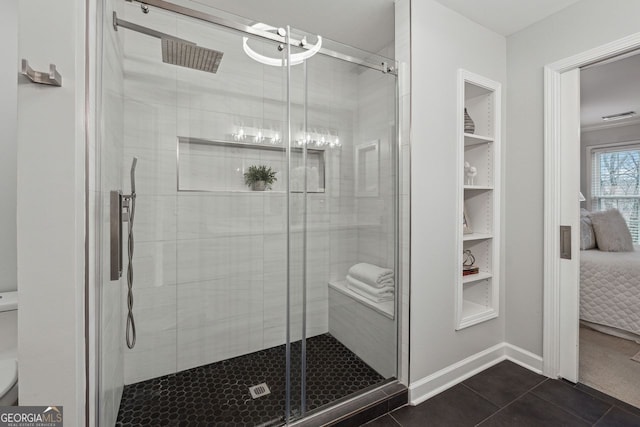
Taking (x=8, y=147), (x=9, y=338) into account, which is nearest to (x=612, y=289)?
(x=9, y=338)

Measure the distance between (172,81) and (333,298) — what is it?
1618 millimetres

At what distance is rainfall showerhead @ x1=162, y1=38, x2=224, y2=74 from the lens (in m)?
1.50

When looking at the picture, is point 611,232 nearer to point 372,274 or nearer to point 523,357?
point 523,357

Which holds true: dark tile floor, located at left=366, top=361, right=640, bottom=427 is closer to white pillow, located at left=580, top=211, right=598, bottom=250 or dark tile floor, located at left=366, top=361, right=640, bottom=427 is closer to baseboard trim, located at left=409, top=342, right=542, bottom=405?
baseboard trim, located at left=409, top=342, right=542, bottom=405

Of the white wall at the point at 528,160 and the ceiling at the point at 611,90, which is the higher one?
the ceiling at the point at 611,90

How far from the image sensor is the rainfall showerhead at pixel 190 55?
150 cm

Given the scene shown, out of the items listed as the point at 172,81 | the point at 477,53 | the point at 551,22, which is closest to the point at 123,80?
the point at 172,81

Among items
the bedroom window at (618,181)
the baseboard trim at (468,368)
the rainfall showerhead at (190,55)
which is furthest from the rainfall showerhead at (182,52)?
the bedroom window at (618,181)

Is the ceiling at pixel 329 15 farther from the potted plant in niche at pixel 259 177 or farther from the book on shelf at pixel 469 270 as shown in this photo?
the book on shelf at pixel 469 270

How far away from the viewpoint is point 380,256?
1889mm

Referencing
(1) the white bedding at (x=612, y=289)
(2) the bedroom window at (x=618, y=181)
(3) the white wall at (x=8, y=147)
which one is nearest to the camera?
(3) the white wall at (x=8, y=147)

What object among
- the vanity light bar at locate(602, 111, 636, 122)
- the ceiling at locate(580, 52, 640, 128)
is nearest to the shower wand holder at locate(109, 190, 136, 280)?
the ceiling at locate(580, 52, 640, 128)

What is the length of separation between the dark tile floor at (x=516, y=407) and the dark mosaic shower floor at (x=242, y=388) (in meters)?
0.30

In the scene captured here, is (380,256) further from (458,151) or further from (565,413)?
(565,413)
